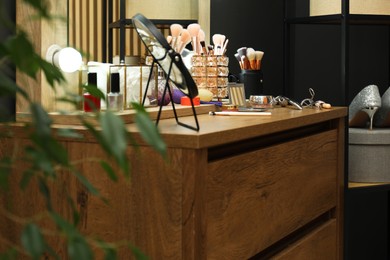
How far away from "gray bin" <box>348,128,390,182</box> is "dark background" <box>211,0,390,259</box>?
0.38 m

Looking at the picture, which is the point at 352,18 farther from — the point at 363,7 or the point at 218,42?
the point at 218,42

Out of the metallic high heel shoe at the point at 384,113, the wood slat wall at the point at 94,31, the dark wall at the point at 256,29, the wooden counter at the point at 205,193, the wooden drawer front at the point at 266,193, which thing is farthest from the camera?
the wood slat wall at the point at 94,31

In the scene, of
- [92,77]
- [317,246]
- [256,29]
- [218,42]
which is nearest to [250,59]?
[218,42]

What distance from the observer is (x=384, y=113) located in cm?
268

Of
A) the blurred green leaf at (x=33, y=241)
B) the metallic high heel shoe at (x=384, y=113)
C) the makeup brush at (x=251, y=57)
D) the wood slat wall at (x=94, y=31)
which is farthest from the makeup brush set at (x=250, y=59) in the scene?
the blurred green leaf at (x=33, y=241)

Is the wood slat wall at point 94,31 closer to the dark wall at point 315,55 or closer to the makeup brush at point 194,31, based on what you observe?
the dark wall at point 315,55

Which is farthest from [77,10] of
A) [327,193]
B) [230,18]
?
[327,193]

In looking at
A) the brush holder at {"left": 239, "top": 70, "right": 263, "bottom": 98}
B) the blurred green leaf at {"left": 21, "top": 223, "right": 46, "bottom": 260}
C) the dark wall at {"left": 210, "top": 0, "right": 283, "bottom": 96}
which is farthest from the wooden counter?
the dark wall at {"left": 210, "top": 0, "right": 283, "bottom": 96}

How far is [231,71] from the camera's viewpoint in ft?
9.86

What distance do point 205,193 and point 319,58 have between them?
5.59 ft

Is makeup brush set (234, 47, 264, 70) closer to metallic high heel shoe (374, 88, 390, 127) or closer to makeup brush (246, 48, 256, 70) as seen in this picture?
makeup brush (246, 48, 256, 70)

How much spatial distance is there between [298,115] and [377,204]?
1.25m

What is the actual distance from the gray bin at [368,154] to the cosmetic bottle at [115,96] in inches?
42.2

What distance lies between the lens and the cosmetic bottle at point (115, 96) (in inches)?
70.5
